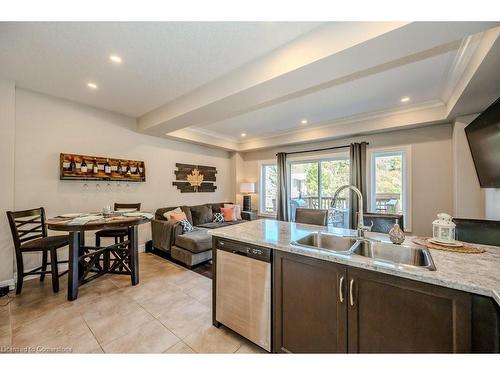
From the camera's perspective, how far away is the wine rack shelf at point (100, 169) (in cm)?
314

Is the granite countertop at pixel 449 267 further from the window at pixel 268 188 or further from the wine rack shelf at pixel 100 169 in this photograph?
the window at pixel 268 188

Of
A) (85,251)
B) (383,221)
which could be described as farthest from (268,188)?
(85,251)

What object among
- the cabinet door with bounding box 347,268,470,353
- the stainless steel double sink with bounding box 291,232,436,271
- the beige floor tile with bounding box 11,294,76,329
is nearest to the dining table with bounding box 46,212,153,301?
the beige floor tile with bounding box 11,294,76,329

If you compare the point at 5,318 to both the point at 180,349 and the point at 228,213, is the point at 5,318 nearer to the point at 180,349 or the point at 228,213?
the point at 180,349

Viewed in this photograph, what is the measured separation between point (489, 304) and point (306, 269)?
78 cm

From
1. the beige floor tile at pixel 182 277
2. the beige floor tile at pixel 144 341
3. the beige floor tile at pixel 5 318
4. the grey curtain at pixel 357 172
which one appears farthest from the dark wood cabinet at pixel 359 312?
the grey curtain at pixel 357 172

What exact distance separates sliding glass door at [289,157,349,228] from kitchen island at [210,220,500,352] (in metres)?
3.19

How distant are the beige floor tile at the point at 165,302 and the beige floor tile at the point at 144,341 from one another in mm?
234

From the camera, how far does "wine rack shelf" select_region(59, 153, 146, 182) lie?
3.14 meters

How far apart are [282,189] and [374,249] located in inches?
150

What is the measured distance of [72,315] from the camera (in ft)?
6.53

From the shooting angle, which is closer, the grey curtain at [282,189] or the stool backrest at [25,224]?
the stool backrest at [25,224]
